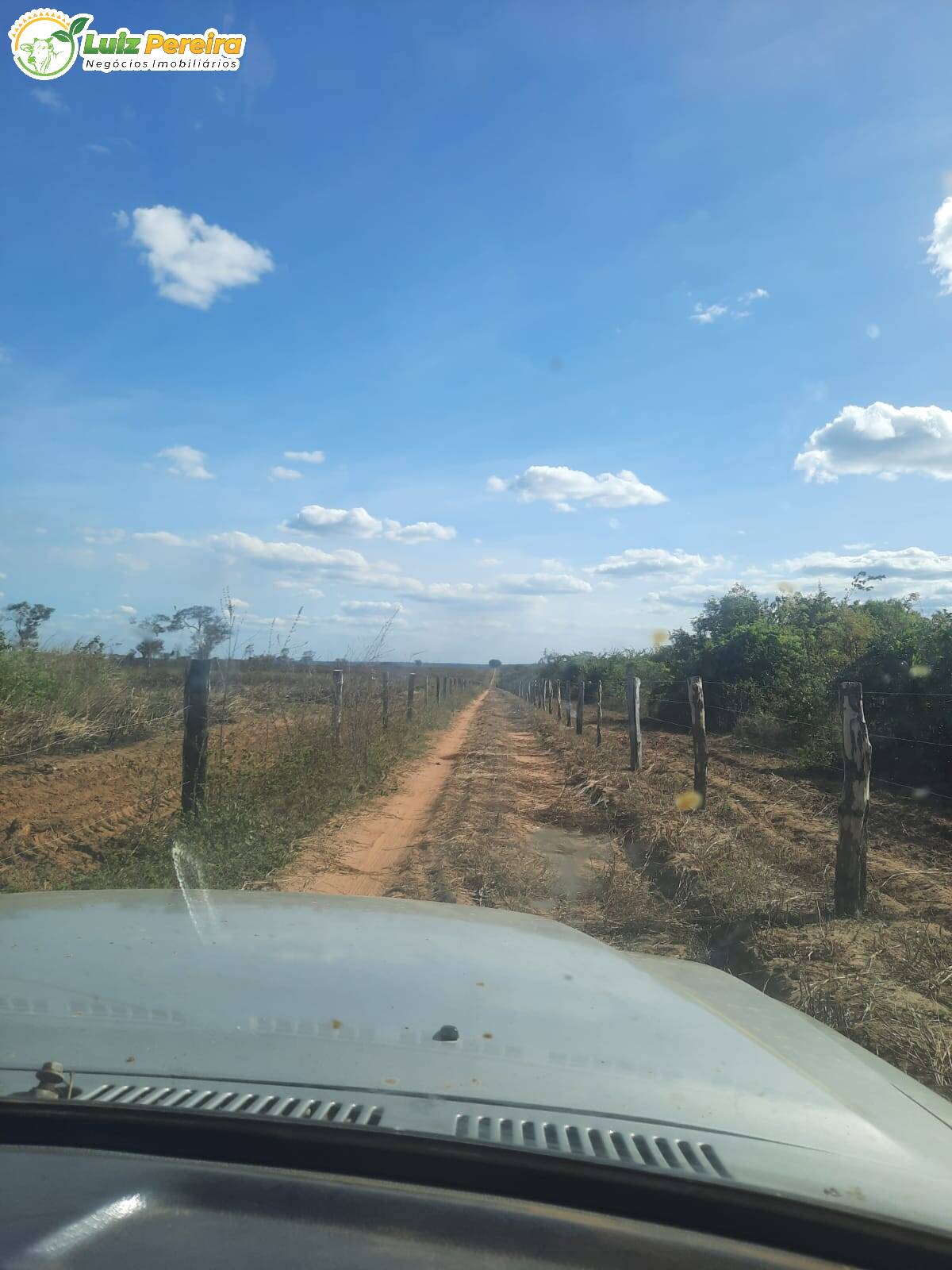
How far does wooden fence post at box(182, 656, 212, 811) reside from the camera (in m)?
9.31

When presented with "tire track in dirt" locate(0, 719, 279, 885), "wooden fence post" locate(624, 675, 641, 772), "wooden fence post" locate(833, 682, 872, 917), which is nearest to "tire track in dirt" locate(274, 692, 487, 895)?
"tire track in dirt" locate(0, 719, 279, 885)

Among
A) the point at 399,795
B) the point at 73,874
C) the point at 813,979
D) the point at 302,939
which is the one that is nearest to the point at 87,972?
the point at 302,939

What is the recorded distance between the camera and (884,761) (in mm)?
16203

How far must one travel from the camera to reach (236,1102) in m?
2.04

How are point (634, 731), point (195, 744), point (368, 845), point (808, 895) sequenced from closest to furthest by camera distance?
1. point (808, 895)
2. point (195, 744)
3. point (368, 845)
4. point (634, 731)

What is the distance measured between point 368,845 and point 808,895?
4.92 m

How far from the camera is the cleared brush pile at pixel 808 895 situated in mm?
5316

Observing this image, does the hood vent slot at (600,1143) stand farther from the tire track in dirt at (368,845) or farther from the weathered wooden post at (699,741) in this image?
the weathered wooden post at (699,741)

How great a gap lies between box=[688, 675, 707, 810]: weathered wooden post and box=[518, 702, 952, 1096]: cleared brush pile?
0.97 feet

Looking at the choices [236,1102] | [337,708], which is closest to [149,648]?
[337,708]

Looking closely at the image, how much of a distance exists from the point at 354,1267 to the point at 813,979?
4.98 metres

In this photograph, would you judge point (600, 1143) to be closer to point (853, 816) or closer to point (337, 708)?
point (853, 816)

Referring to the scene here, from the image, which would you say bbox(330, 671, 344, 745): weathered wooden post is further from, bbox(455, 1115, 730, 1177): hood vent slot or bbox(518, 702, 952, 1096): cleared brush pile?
bbox(455, 1115, 730, 1177): hood vent slot

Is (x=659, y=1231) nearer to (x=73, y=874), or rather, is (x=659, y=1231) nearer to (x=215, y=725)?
(x=73, y=874)
